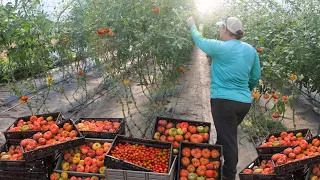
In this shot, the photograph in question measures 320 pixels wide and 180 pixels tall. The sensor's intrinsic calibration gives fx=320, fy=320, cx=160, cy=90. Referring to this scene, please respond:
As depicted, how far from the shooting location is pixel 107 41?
13.7 feet

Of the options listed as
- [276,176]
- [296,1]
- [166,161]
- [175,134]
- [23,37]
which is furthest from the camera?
[296,1]

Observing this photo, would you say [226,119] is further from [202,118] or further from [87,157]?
[202,118]

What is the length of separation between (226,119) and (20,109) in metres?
4.19

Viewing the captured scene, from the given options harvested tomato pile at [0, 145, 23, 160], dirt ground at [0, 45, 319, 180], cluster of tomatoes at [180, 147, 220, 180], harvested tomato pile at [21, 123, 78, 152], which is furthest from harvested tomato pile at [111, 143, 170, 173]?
dirt ground at [0, 45, 319, 180]

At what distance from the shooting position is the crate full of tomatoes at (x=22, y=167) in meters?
3.12

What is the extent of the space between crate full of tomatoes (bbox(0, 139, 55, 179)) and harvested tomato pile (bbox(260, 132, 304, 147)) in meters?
2.20

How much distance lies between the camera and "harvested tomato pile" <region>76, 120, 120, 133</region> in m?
3.61

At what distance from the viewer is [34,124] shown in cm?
365

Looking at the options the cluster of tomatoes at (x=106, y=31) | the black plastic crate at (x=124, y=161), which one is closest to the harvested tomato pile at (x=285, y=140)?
the black plastic crate at (x=124, y=161)

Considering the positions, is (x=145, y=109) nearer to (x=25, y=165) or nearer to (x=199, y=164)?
(x=199, y=164)

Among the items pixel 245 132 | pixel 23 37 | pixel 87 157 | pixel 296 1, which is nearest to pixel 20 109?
pixel 23 37

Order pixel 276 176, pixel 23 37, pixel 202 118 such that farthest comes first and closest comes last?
pixel 202 118
pixel 23 37
pixel 276 176

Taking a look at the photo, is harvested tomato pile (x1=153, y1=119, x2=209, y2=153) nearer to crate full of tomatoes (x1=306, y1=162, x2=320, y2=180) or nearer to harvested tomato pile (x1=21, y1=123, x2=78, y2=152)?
harvested tomato pile (x1=21, y1=123, x2=78, y2=152)

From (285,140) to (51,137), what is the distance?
2425 millimetres
